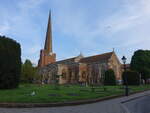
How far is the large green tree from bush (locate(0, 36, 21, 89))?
46927mm

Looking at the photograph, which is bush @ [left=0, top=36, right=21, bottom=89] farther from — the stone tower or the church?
the stone tower

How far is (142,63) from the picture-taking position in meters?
63.2

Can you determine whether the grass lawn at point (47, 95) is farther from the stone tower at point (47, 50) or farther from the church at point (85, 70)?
the stone tower at point (47, 50)

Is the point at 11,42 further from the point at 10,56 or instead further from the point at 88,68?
the point at 88,68

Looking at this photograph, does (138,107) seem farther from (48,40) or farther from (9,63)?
(48,40)

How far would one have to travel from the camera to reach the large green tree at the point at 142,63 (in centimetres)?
6228

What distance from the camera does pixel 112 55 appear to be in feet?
257

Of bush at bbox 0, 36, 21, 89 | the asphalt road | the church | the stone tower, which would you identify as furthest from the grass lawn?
the stone tower

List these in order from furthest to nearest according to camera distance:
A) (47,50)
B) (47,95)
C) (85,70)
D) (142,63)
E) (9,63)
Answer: (47,50), (85,70), (142,63), (9,63), (47,95)

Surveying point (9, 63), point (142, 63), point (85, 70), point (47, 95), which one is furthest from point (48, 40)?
point (47, 95)

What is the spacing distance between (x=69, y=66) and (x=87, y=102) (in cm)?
7633

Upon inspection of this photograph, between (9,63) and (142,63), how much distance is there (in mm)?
49702

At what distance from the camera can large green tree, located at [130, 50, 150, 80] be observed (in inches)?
2452

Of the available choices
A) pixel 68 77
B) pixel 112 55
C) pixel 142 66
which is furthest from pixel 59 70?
pixel 142 66
